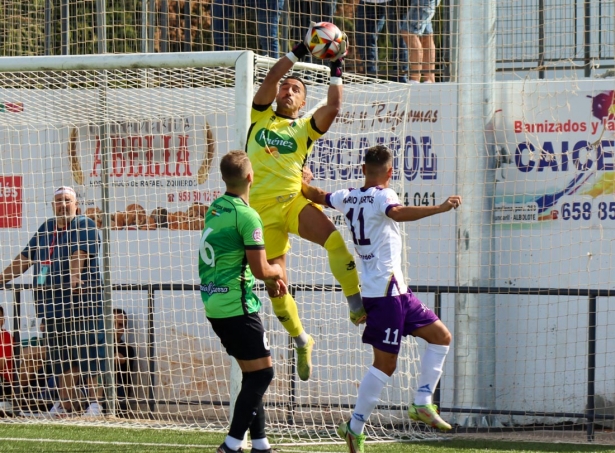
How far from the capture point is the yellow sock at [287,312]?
7.09 m

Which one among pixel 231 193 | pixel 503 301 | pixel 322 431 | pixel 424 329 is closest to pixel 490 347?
pixel 503 301

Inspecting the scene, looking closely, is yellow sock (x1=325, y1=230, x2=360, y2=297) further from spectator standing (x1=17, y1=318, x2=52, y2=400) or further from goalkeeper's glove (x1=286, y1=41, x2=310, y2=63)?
spectator standing (x1=17, y1=318, x2=52, y2=400)


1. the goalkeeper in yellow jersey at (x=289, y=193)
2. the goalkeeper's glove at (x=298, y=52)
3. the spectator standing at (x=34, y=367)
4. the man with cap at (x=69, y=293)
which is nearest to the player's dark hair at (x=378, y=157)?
the goalkeeper in yellow jersey at (x=289, y=193)

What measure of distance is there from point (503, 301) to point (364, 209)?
9.80 feet

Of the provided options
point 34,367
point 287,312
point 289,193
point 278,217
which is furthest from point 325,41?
point 34,367

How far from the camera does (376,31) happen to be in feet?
32.8

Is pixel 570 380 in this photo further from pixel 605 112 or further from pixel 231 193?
pixel 231 193

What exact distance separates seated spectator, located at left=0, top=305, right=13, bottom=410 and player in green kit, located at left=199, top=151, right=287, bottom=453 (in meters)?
4.05

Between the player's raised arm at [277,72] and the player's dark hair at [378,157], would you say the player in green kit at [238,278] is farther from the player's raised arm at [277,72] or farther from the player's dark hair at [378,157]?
the player's dark hair at [378,157]

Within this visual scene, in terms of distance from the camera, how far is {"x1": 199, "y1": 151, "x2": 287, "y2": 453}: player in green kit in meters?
6.08

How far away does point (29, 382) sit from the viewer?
9492 mm

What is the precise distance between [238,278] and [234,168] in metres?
0.69

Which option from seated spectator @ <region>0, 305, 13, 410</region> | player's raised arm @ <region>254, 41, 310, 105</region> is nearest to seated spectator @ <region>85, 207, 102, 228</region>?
seated spectator @ <region>0, 305, 13, 410</region>

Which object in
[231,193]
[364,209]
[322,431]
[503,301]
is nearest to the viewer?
[231,193]
